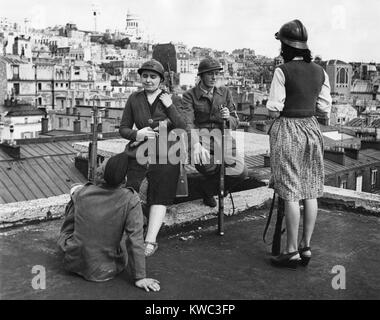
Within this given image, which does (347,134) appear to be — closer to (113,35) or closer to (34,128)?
(34,128)

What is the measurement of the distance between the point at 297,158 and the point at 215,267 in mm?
1122

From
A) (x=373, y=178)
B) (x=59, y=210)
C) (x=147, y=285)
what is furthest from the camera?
(x=373, y=178)

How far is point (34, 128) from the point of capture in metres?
43.5

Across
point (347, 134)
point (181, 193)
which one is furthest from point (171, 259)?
point (347, 134)

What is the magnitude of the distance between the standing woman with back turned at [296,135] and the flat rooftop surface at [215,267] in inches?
12.9

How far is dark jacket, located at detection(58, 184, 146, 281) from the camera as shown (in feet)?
13.7

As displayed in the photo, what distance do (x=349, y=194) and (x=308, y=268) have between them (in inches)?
91.1

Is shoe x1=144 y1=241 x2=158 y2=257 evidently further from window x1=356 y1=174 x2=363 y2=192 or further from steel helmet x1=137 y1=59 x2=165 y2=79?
window x1=356 y1=174 x2=363 y2=192

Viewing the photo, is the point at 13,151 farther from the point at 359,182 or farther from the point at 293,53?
the point at 293,53

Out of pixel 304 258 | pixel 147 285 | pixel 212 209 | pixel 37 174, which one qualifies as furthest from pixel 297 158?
pixel 37 174

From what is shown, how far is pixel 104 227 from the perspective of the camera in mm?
4215

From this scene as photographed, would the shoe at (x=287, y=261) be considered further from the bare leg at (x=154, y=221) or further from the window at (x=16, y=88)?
the window at (x=16, y=88)

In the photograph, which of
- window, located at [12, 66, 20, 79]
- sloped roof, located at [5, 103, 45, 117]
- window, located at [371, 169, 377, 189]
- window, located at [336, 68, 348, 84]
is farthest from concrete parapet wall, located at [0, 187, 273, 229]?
window, located at [336, 68, 348, 84]

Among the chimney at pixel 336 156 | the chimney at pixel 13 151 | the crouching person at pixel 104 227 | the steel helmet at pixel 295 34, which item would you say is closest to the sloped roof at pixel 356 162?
the chimney at pixel 336 156
